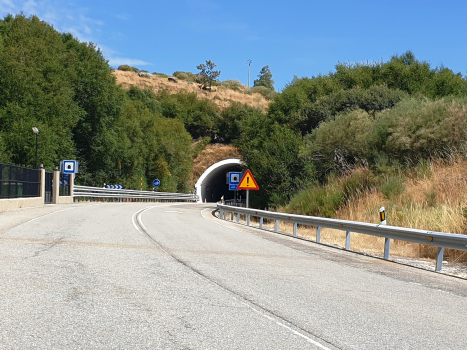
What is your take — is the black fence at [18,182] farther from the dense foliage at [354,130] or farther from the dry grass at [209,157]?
the dry grass at [209,157]

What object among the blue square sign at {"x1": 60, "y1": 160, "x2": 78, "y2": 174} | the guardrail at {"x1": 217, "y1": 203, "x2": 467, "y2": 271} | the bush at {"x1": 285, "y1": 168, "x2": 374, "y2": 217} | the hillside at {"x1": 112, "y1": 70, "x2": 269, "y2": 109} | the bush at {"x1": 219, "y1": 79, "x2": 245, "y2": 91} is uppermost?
the bush at {"x1": 219, "y1": 79, "x2": 245, "y2": 91}

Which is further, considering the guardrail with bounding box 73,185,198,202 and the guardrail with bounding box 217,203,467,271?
the guardrail with bounding box 73,185,198,202

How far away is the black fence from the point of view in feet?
76.5

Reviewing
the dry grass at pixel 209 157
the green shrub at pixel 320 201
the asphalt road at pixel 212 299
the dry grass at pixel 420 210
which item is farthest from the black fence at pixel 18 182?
the dry grass at pixel 209 157

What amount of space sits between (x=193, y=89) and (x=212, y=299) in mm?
121872

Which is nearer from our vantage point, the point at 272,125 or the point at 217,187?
the point at 272,125

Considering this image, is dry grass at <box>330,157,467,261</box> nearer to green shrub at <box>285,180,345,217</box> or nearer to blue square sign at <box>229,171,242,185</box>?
green shrub at <box>285,180,345,217</box>

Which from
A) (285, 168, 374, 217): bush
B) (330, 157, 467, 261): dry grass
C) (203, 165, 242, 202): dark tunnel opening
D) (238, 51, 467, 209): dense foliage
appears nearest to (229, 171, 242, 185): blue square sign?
(238, 51, 467, 209): dense foliage

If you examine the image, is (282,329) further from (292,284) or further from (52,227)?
(52,227)

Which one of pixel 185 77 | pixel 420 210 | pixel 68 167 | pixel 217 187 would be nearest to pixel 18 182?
pixel 68 167

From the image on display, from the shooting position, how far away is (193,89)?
126 m

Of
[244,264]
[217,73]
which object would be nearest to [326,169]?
[244,264]

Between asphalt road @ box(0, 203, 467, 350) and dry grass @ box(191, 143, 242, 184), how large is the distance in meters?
71.3

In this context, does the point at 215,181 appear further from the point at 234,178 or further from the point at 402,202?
the point at 402,202
